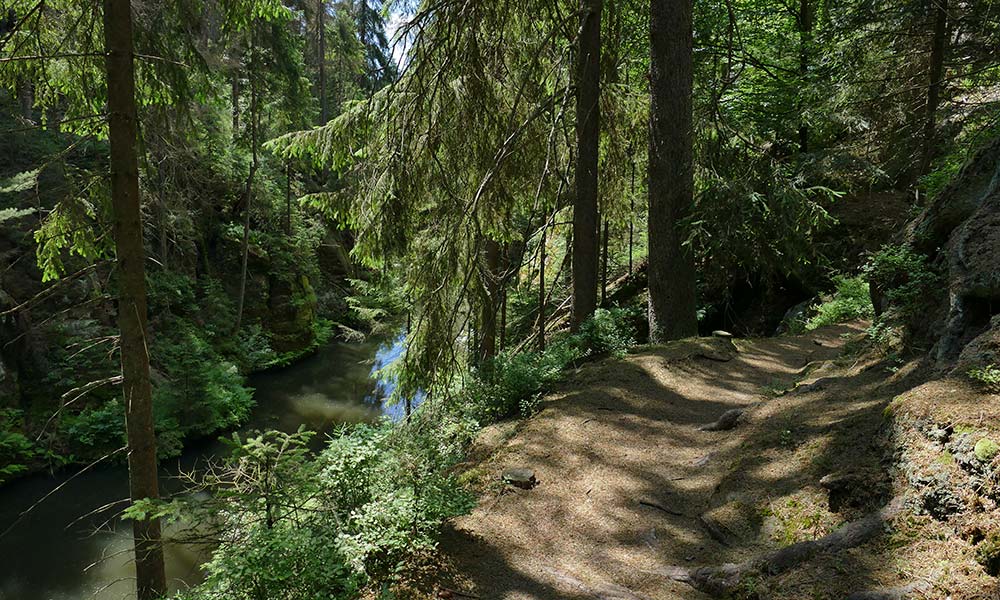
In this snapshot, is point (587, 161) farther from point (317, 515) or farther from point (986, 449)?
point (986, 449)

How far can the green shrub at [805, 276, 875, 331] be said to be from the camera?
10.1 metres

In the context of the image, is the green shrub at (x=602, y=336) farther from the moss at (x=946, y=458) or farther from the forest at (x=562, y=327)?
the moss at (x=946, y=458)

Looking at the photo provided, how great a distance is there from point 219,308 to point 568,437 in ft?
53.2

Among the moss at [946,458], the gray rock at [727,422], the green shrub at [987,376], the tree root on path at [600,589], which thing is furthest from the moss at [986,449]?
the gray rock at [727,422]

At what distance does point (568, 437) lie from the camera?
580 centimetres

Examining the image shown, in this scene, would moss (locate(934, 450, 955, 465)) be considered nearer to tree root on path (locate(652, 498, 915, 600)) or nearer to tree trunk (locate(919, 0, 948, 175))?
tree root on path (locate(652, 498, 915, 600))

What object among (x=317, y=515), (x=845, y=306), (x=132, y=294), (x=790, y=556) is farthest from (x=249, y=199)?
(x=790, y=556)

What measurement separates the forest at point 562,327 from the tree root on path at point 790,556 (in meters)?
0.02

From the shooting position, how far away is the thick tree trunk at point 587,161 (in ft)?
26.4

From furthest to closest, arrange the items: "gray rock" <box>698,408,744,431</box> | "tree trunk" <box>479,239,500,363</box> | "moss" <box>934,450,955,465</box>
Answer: "tree trunk" <box>479,239,500,363</box> < "gray rock" <box>698,408,744,431</box> < "moss" <box>934,450,955,465</box>

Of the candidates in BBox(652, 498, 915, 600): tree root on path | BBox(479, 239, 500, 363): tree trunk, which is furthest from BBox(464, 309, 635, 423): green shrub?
BBox(652, 498, 915, 600): tree root on path

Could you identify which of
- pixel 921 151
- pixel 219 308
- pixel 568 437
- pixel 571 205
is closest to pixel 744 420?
pixel 568 437

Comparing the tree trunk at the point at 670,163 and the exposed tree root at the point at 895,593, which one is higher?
the tree trunk at the point at 670,163

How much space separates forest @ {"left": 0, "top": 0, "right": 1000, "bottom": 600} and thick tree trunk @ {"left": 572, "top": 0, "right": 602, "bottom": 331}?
0.04 meters
